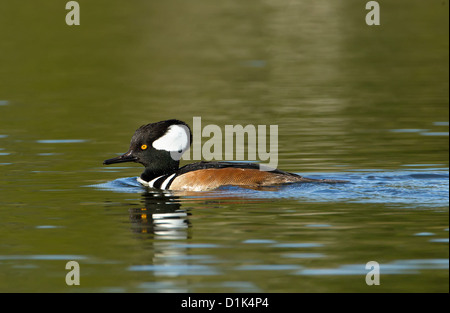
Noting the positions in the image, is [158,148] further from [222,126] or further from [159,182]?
[222,126]

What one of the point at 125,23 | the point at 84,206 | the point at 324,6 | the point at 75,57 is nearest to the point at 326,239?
the point at 84,206

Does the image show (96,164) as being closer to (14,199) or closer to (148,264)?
(14,199)

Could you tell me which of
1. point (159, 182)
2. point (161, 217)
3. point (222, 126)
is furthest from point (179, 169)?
point (222, 126)

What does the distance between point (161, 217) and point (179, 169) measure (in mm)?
2228

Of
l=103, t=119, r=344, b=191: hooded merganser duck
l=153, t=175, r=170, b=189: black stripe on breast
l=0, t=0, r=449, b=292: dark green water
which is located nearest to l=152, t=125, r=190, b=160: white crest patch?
l=103, t=119, r=344, b=191: hooded merganser duck

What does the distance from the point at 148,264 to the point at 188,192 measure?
3.81m

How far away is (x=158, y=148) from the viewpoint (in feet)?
44.5

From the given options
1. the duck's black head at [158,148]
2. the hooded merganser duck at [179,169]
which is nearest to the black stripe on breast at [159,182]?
the hooded merganser duck at [179,169]

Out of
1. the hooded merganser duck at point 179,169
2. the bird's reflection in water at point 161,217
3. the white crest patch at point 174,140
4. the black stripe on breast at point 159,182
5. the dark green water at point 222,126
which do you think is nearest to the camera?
the dark green water at point 222,126

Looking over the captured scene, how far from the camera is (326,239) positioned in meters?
9.65

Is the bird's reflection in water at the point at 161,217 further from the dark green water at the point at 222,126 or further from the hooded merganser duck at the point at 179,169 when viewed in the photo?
the hooded merganser duck at the point at 179,169

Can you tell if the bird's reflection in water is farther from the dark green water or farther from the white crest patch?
the white crest patch

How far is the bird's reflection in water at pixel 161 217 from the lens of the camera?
10.2 meters
